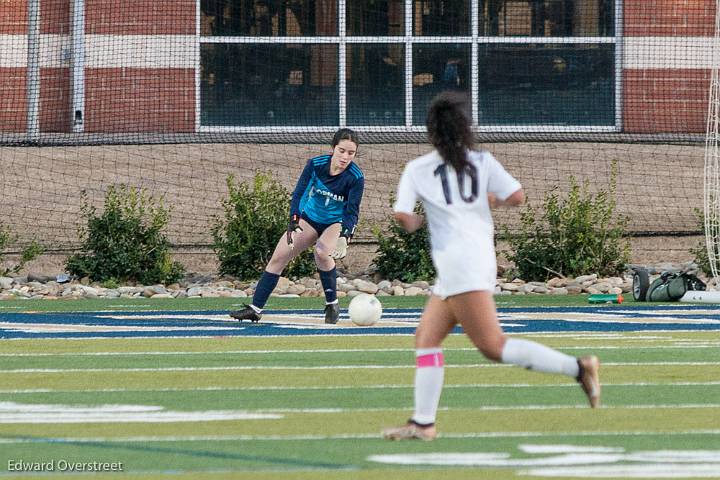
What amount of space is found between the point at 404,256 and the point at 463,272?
37.3ft

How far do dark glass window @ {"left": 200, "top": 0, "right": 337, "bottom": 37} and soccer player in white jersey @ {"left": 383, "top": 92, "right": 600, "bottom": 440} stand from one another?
1592 cm

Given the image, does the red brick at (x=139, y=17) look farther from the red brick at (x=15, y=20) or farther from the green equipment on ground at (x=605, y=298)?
the green equipment on ground at (x=605, y=298)

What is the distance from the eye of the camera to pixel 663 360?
10.7 m

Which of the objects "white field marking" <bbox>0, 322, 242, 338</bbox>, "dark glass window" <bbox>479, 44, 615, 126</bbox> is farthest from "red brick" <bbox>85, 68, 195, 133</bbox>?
"white field marking" <bbox>0, 322, 242, 338</bbox>

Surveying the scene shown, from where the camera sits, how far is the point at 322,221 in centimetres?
1377

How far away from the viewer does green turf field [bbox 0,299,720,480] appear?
6.66 meters

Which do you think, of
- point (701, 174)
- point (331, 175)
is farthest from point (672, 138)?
point (331, 175)

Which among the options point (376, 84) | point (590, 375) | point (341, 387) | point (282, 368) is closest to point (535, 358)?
point (590, 375)

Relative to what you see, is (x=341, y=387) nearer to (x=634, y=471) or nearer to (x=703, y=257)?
(x=634, y=471)

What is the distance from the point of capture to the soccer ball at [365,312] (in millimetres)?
13133

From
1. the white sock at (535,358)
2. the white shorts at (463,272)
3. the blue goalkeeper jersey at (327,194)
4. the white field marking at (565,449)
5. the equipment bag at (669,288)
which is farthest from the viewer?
the equipment bag at (669,288)

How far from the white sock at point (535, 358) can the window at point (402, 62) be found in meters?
15.7

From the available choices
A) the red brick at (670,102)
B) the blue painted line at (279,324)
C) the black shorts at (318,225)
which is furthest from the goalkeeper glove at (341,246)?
the red brick at (670,102)

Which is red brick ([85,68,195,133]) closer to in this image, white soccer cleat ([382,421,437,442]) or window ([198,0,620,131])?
window ([198,0,620,131])
